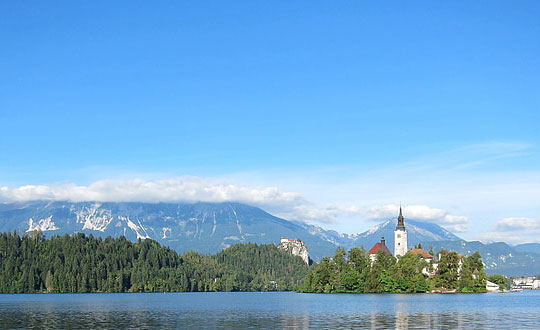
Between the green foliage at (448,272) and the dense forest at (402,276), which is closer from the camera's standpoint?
the dense forest at (402,276)

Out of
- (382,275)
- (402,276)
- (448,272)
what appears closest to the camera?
(402,276)

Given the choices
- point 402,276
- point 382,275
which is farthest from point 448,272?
point 382,275

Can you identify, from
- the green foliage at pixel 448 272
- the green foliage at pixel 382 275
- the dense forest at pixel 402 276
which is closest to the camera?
the green foliage at pixel 382 275

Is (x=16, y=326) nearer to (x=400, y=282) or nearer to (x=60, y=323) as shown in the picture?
(x=60, y=323)

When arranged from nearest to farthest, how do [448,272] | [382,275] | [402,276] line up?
[402,276]
[382,275]
[448,272]

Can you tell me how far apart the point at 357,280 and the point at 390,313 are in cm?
10229

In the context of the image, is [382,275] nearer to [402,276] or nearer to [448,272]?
[402,276]

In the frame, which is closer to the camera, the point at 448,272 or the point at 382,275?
the point at 382,275

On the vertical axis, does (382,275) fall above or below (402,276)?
above

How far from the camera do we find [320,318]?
8531cm

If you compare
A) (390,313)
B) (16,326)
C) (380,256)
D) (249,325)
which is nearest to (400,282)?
(380,256)

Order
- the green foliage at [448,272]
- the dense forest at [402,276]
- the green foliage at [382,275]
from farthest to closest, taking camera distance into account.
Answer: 1. the green foliage at [448,272]
2. the dense forest at [402,276]
3. the green foliage at [382,275]

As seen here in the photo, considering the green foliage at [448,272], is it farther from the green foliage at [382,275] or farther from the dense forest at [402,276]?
the green foliage at [382,275]

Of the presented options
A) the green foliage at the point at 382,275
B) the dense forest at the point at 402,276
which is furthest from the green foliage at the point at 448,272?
the green foliage at the point at 382,275
